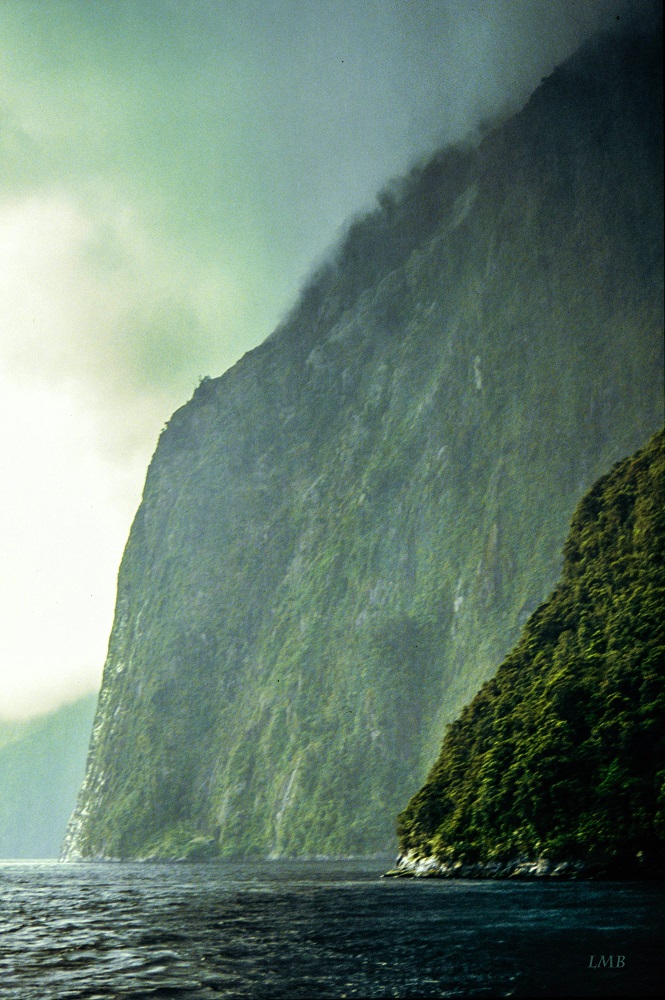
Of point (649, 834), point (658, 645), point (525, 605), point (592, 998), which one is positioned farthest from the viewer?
point (525, 605)

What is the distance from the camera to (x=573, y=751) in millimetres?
74938

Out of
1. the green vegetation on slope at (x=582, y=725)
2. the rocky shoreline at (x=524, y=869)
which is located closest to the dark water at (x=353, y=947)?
the rocky shoreline at (x=524, y=869)

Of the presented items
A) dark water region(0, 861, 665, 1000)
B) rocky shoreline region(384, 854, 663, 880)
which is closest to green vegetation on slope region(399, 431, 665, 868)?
rocky shoreline region(384, 854, 663, 880)

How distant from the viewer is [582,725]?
77.4 meters

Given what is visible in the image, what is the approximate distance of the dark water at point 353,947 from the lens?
84.9 ft

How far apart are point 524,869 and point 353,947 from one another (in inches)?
1638

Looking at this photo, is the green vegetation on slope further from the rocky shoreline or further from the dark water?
the dark water

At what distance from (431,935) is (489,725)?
5792cm

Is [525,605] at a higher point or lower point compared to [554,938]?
higher

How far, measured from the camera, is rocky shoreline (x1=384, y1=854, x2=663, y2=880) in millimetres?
64812

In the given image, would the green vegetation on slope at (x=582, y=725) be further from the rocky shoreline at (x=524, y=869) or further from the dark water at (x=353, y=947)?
the dark water at (x=353, y=947)

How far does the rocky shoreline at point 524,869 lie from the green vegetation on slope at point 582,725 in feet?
1.79

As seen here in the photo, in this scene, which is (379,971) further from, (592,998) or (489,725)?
(489,725)

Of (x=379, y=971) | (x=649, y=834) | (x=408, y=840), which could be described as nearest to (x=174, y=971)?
(x=379, y=971)
